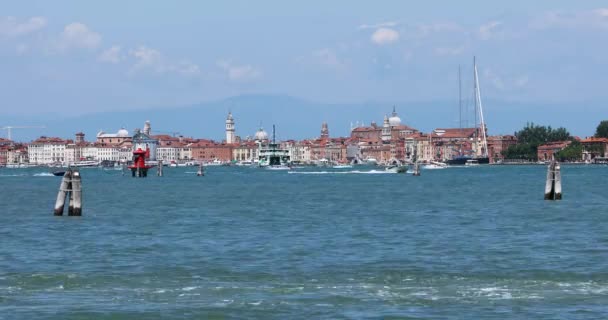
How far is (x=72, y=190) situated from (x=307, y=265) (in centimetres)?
1393

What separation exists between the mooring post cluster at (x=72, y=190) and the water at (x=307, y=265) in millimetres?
554

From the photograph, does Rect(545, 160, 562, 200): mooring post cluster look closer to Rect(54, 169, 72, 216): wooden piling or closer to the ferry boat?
Rect(54, 169, 72, 216): wooden piling

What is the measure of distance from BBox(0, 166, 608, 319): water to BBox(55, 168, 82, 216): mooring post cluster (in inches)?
21.8

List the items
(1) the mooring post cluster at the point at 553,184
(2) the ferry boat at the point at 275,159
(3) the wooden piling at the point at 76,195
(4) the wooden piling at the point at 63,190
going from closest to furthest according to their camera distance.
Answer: (3) the wooden piling at the point at 76,195, (4) the wooden piling at the point at 63,190, (1) the mooring post cluster at the point at 553,184, (2) the ferry boat at the point at 275,159

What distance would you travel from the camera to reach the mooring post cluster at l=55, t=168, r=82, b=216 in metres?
36.5

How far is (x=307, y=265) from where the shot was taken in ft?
83.0

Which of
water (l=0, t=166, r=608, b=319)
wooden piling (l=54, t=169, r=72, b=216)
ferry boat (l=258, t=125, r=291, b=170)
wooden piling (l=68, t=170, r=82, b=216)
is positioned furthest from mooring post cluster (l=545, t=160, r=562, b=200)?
ferry boat (l=258, t=125, r=291, b=170)

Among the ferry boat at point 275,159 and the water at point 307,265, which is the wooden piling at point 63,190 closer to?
the water at point 307,265

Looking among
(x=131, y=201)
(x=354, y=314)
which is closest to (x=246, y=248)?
(x=354, y=314)

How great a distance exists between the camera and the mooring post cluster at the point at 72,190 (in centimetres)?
3647

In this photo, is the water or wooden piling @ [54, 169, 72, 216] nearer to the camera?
the water

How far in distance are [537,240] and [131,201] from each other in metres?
29.2

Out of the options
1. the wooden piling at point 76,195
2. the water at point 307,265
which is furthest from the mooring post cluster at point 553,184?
the wooden piling at point 76,195

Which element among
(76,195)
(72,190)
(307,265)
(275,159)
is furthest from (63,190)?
(275,159)
